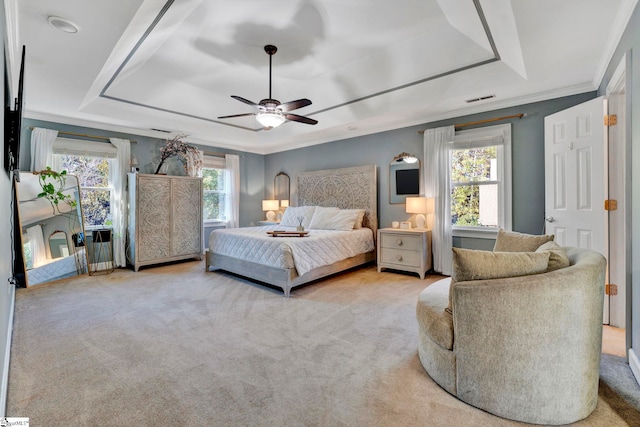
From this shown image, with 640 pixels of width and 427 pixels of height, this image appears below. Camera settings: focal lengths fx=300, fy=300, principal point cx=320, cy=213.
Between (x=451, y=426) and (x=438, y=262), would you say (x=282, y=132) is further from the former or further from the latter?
(x=451, y=426)

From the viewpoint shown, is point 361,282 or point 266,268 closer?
point 266,268

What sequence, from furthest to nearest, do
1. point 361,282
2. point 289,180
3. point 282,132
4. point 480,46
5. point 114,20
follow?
1. point 289,180
2. point 282,132
3. point 361,282
4. point 480,46
5. point 114,20

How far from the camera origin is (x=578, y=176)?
9.63 ft

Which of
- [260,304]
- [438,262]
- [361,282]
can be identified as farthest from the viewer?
A: [438,262]

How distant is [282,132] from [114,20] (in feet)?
12.7

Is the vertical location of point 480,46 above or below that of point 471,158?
above

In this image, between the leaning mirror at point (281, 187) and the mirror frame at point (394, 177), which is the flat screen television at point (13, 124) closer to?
the mirror frame at point (394, 177)

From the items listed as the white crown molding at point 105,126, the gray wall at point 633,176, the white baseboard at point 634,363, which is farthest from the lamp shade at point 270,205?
the white baseboard at point 634,363

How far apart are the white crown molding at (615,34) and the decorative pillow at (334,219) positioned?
3381mm

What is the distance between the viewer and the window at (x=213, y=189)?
6.41 meters

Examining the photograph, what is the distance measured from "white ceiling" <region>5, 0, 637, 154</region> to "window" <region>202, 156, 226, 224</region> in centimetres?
132

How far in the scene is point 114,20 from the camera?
87.7 inches

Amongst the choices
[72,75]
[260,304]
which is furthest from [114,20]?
[260,304]

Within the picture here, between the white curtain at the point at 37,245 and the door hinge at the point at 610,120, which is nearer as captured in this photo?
the door hinge at the point at 610,120
